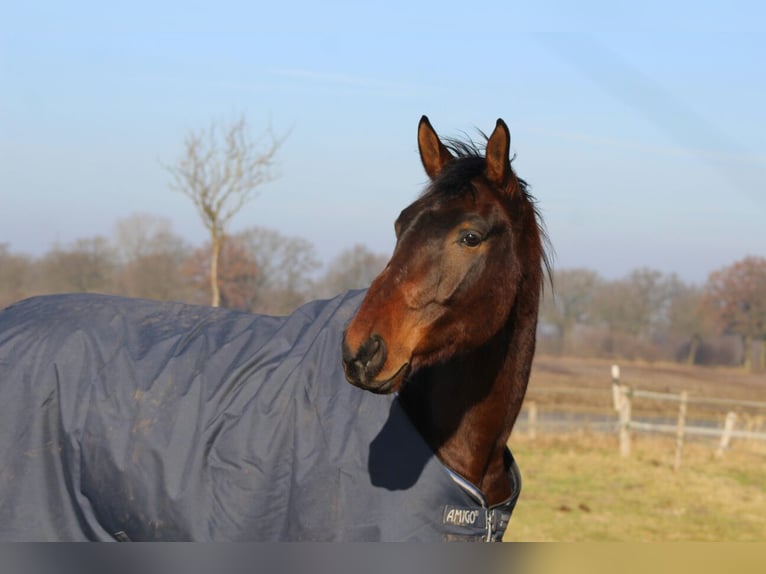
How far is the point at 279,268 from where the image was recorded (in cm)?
2369

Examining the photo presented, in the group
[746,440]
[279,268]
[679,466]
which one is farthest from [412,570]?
[279,268]

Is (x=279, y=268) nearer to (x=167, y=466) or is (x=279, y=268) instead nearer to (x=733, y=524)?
(x=733, y=524)

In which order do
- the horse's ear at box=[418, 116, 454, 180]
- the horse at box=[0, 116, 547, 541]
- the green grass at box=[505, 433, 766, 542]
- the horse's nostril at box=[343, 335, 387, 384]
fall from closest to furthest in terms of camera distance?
the horse's nostril at box=[343, 335, 387, 384] < the horse at box=[0, 116, 547, 541] < the horse's ear at box=[418, 116, 454, 180] < the green grass at box=[505, 433, 766, 542]

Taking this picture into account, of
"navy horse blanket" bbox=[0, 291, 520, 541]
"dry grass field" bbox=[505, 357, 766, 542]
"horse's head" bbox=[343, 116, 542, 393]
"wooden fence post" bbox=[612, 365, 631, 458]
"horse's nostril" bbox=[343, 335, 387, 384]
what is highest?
→ "horse's head" bbox=[343, 116, 542, 393]

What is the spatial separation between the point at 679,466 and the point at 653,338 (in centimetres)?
2898

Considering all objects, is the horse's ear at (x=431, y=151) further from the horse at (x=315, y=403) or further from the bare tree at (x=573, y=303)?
the bare tree at (x=573, y=303)

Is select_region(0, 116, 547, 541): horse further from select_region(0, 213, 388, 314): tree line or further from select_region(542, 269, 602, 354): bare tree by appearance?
select_region(542, 269, 602, 354): bare tree

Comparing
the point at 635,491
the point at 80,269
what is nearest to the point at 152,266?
the point at 80,269

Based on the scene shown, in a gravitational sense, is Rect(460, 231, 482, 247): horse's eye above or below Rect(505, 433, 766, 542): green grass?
above

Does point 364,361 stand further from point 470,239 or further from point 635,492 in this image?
point 635,492

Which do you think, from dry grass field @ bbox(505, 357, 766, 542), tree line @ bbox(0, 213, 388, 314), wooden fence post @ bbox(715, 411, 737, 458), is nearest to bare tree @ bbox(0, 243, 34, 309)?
tree line @ bbox(0, 213, 388, 314)

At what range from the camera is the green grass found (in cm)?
906

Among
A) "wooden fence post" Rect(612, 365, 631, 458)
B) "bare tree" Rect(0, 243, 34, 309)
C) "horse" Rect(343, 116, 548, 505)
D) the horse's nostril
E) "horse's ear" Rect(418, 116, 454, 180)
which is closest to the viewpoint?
the horse's nostril

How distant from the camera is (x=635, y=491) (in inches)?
440
